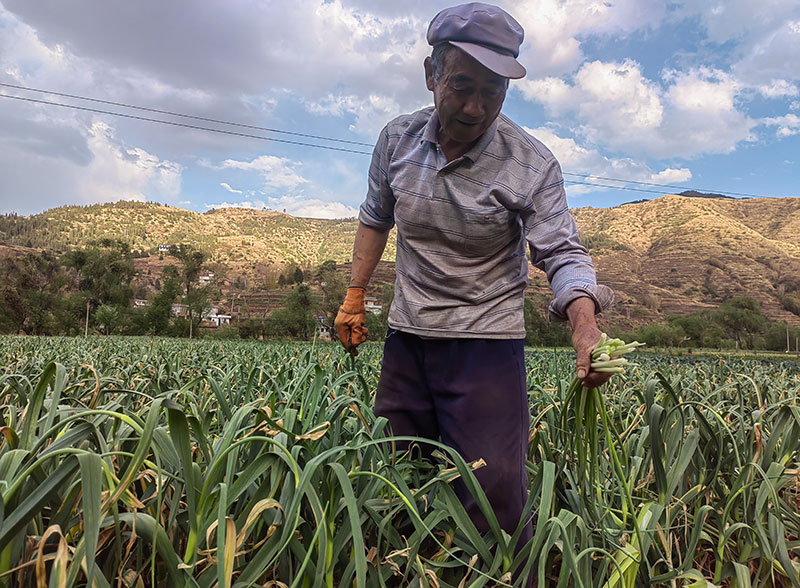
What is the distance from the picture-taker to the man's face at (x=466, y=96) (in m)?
1.46

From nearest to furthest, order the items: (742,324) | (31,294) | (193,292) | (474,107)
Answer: (474,107) < (31,294) < (193,292) < (742,324)

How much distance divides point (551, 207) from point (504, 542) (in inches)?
39.2

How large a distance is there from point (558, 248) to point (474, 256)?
0.29m

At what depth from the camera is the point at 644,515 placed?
1.43m

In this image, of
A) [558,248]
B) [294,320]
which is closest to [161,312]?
[294,320]

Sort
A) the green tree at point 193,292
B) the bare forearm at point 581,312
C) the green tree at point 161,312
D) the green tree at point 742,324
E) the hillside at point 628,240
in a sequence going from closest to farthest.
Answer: the bare forearm at point 581,312 < the green tree at point 161,312 < the green tree at point 193,292 < the green tree at point 742,324 < the hillside at point 628,240

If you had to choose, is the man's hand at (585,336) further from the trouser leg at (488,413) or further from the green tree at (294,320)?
the green tree at (294,320)

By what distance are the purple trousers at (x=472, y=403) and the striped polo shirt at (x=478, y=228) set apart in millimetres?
71

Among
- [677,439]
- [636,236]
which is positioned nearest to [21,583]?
[677,439]

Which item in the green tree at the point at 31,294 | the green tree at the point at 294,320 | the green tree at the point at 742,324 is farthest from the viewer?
the green tree at the point at 742,324

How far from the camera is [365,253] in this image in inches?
82.5

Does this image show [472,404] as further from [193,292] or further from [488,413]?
[193,292]

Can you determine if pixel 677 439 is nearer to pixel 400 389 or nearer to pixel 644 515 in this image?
pixel 644 515

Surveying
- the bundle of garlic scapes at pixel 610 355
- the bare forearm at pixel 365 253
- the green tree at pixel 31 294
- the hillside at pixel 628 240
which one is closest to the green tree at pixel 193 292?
the green tree at pixel 31 294
